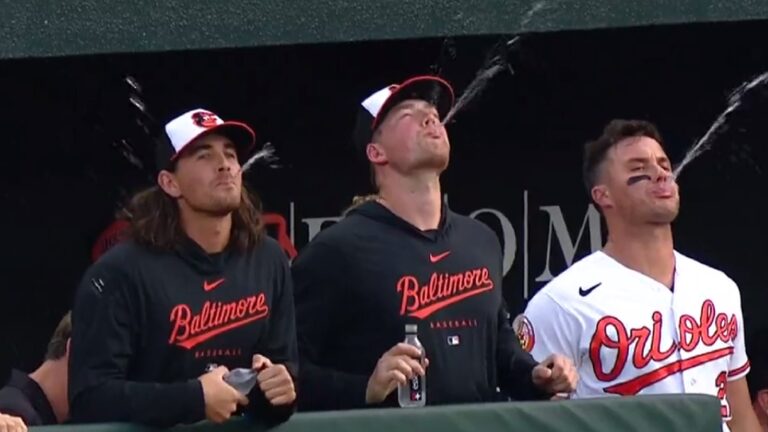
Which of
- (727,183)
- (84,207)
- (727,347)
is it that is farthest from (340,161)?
(727,347)

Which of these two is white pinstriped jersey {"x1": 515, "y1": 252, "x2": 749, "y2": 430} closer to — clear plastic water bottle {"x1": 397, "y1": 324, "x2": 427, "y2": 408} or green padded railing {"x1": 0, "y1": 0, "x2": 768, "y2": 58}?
clear plastic water bottle {"x1": 397, "y1": 324, "x2": 427, "y2": 408}

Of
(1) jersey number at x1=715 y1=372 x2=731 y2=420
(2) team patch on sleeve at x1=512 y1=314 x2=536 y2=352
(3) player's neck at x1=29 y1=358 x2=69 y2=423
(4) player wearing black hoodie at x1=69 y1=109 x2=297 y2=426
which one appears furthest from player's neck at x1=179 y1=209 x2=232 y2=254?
(1) jersey number at x1=715 y1=372 x2=731 y2=420

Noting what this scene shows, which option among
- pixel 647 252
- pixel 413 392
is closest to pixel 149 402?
pixel 413 392

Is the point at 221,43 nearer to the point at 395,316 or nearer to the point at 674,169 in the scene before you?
the point at 395,316

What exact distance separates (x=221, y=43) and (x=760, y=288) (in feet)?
7.29

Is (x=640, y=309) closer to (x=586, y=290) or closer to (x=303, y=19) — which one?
(x=586, y=290)

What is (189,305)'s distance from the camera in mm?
4598

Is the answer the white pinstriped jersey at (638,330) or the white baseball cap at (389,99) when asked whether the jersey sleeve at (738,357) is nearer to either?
the white pinstriped jersey at (638,330)

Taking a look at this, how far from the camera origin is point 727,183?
689 cm

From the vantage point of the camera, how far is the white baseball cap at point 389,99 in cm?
515

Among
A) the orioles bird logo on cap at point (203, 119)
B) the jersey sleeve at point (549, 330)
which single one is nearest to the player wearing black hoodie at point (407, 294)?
the jersey sleeve at point (549, 330)

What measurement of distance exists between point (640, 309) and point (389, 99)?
891mm

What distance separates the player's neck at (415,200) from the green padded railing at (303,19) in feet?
3.01

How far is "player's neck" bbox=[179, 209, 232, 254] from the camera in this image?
475 centimetres
